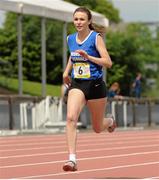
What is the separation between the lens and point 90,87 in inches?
383

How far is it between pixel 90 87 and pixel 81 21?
2.64 ft

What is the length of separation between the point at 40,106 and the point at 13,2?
5.98 meters

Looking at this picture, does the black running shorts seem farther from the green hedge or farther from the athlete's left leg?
the green hedge

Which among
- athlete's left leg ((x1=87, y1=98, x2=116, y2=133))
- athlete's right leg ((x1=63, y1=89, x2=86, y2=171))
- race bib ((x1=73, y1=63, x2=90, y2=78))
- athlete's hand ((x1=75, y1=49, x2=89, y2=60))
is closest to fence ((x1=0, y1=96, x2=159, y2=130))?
athlete's left leg ((x1=87, y1=98, x2=116, y2=133))

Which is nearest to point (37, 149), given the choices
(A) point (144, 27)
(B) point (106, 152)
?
(B) point (106, 152)

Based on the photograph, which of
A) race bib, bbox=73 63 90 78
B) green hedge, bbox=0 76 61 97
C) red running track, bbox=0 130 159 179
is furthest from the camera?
green hedge, bbox=0 76 61 97

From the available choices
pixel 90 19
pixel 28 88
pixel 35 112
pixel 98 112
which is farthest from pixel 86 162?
pixel 28 88

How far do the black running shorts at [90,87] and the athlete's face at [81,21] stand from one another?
64 cm

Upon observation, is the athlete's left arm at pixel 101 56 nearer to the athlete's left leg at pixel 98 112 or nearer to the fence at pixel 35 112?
the athlete's left leg at pixel 98 112

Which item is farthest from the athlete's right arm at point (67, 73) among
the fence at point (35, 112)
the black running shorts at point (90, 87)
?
the fence at point (35, 112)

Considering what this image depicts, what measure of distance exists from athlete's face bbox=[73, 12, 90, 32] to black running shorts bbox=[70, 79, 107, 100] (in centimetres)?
64

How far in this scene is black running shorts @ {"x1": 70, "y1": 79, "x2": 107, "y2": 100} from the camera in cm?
970

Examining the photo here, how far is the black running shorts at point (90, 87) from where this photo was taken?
9.70 m

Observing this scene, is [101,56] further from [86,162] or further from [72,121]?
[86,162]
